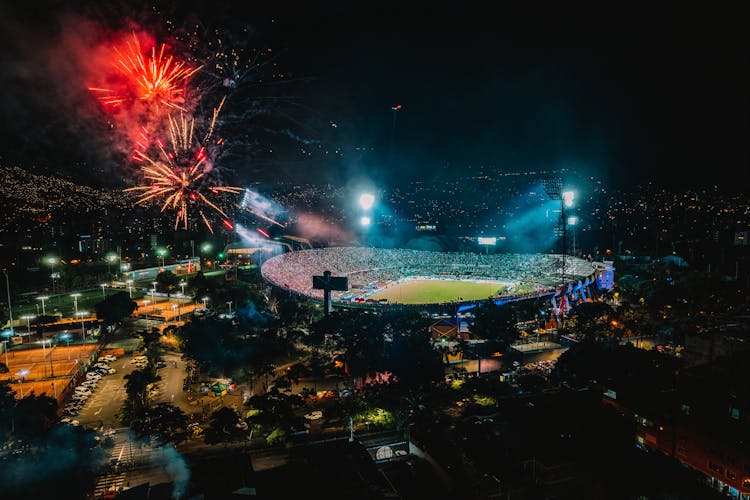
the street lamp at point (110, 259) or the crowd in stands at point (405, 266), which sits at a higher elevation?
the street lamp at point (110, 259)

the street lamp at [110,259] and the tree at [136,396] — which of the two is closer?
the tree at [136,396]

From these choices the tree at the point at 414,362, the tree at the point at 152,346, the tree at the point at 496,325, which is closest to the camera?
the tree at the point at 414,362

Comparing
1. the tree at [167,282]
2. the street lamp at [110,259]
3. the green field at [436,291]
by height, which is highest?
the street lamp at [110,259]

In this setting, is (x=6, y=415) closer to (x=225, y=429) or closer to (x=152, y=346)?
(x=225, y=429)

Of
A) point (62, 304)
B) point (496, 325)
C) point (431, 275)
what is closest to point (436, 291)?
point (431, 275)

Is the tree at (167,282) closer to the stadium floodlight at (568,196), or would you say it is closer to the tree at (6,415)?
the tree at (6,415)

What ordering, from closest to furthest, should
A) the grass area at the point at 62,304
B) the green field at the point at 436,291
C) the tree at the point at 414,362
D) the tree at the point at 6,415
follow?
the tree at the point at 6,415 → the tree at the point at 414,362 → the grass area at the point at 62,304 → the green field at the point at 436,291

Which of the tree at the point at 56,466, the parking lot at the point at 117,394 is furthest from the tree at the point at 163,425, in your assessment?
the parking lot at the point at 117,394

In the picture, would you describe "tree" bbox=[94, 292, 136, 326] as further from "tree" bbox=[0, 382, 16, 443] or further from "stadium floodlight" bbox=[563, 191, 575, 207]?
"stadium floodlight" bbox=[563, 191, 575, 207]
